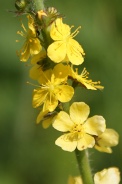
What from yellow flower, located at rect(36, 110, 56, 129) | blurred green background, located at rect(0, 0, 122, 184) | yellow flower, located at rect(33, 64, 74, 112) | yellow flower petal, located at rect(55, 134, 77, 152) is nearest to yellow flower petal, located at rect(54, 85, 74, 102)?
yellow flower, located at rect(33, 64, 74, 112)

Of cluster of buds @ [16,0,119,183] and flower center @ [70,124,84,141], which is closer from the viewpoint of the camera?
cluster of buds @ [16,0,119,183]

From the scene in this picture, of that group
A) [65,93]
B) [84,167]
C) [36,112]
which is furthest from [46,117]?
[36,112]

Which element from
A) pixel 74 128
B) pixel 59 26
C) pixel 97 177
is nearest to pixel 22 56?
pixel 59 26

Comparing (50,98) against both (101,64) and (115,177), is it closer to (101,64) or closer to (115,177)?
(115,177)

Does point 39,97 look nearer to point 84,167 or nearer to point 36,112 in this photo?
point 84,167

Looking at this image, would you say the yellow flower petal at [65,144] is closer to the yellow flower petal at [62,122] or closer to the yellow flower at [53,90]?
the yellow flower petal at [62,122]

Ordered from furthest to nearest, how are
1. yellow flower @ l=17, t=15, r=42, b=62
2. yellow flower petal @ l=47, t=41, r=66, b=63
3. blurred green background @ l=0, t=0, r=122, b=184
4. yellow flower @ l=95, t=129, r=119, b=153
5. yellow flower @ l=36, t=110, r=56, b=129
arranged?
A: blurred green background @ l=0, t=0, r=122, b=184
yellow flower @ l=95, t=129, r=119, b=153
yellow flower @ l=36, t=110, r=56, b=129
yellow flower @ l=17, t=15, r=42, b=62
yellow flower petal @ l=47, t=41, r=66, b=63

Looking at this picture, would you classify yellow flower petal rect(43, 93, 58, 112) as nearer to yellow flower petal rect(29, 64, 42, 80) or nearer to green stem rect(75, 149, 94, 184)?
yellow flower petal rect(29, 64, 42, 80)

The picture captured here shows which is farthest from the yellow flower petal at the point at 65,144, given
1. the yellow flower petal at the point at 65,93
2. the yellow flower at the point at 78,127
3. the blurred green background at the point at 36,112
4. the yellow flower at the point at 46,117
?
the blurred green background at the point at 36,112
